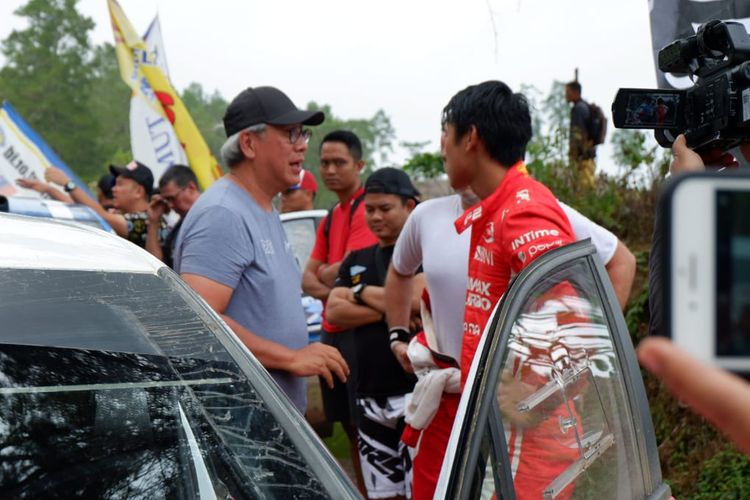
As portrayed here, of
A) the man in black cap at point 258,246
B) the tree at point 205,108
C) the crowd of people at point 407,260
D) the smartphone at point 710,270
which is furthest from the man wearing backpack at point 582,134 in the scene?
the tree at point 205,108

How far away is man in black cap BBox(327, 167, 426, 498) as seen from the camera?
176 inches

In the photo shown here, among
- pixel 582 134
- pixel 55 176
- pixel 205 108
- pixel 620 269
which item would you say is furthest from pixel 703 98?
pixel 205 108

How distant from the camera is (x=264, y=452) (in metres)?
1.84

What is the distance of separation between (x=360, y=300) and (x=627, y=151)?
432cm

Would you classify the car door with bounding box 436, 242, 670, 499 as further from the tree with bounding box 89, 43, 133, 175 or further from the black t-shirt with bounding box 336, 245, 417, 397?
the tree with bounding box 89, 43, 133, 175

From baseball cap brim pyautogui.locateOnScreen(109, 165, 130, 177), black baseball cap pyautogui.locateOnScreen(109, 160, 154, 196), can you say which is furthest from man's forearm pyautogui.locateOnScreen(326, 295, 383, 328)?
baseball cap brim pyautogui.locateOnScreen(109, 165, 130, 177)

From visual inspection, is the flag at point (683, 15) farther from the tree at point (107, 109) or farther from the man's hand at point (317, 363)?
the tree at point (107, 109)

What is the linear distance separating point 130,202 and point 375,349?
117 inches

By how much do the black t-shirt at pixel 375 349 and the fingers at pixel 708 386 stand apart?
3.78 meters

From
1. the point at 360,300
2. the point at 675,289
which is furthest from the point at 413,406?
the point at 675,289

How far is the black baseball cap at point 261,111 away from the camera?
367 cm

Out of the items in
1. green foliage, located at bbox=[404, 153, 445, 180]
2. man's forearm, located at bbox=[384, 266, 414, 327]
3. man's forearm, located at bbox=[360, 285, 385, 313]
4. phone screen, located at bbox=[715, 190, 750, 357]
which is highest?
phone screen, located at bbox=[715, 190, 750, 357]

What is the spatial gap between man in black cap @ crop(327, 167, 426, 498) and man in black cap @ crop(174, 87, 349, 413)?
928 mm

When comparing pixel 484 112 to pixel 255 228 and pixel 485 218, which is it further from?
pixel 255 228
